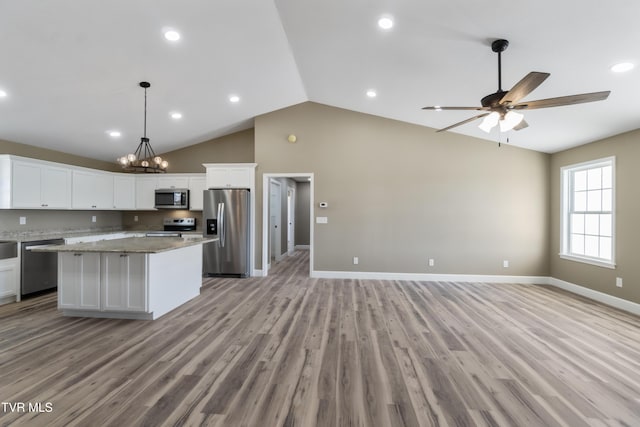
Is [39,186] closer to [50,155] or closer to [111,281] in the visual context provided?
[50,155]

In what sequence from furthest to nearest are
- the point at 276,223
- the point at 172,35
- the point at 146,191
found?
the point at 276,223, the point at 146,191, the point at 172,35

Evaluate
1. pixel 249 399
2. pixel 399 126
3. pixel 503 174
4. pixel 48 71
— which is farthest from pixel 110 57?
pixel 503 174

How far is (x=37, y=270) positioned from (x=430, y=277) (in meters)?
6.33

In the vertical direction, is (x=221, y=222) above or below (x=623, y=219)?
below

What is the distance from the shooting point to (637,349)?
2697mm

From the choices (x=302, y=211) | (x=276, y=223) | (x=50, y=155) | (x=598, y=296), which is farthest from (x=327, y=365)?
(x=302, y=211)

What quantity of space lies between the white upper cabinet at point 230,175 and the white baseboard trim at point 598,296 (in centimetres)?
579

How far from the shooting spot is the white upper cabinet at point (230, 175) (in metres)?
5.61

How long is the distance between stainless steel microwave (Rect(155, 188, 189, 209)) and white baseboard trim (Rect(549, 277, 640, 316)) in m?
7.17

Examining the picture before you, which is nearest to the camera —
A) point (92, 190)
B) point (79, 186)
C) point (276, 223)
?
point (79, 186)

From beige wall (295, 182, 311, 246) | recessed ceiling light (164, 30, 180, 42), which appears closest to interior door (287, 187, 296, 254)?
beige wall (295, 182, 311, 246)

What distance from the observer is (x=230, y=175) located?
5676mm

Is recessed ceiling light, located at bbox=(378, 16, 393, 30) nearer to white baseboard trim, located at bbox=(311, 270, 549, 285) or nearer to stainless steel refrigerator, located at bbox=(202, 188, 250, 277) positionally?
stainless steel refrigerator, located at bbox=(202, 188, 250, 277)

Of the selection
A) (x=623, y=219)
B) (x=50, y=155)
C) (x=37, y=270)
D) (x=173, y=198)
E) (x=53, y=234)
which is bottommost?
(x=37, y=270)
